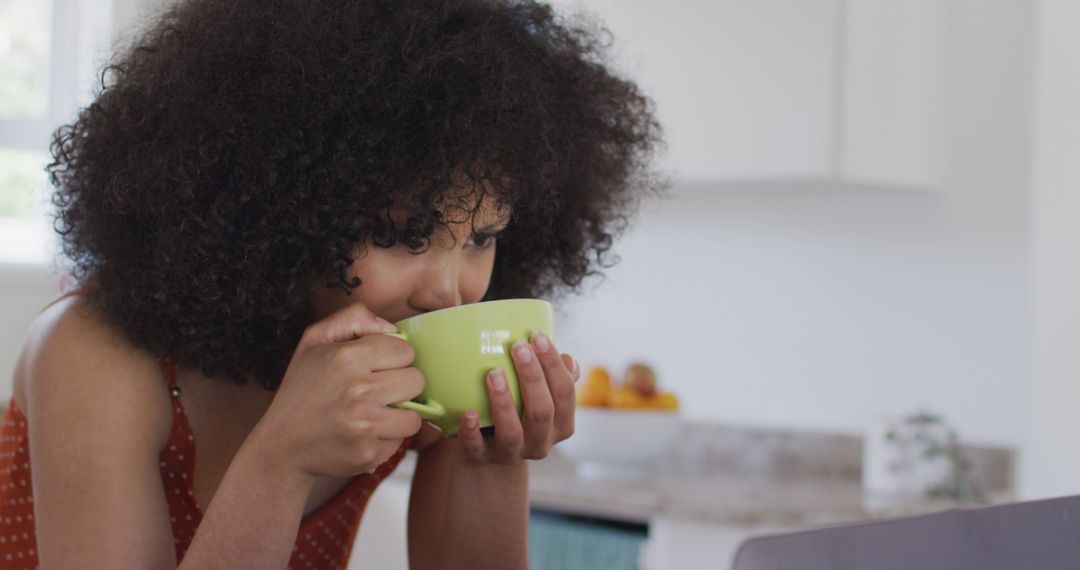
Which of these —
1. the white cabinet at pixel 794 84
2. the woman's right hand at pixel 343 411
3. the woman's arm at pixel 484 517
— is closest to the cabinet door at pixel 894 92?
the white cabinet at pixel 794 84

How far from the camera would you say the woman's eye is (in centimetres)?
93

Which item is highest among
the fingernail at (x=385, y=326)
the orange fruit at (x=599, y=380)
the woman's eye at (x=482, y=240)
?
the woman's eye at (x=482, y=240)

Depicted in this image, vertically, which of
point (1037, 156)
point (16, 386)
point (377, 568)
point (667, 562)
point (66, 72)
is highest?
point (66, 72)

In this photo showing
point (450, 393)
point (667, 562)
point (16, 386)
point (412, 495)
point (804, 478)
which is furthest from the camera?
point (804, 478)

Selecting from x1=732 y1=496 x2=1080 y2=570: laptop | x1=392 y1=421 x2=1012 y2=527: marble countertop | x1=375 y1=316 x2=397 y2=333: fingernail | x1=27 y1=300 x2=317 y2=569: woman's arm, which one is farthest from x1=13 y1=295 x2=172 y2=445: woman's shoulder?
x1=392 y1=421 x2=1012 y2=527: marble countertop

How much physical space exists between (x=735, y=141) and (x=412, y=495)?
1.35 meters

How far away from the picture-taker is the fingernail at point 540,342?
0.84 m

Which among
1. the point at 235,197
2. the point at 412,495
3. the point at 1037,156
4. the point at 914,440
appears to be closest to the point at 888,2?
the point at 1037,156

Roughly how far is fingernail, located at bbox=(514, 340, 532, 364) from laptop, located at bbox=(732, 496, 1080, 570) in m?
0.33

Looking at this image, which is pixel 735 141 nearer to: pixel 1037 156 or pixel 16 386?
pixel 1037 156

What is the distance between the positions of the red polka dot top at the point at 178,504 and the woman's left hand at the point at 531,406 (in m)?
0.24

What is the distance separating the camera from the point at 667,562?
2.14 metres

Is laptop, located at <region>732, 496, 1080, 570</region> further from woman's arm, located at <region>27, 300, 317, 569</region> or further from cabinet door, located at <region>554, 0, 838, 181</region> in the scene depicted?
cabinet door, located at <region>554, 0, 838, 181</region>

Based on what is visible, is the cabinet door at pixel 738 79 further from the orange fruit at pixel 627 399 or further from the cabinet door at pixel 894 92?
the orange fruit at pixel 627 399
